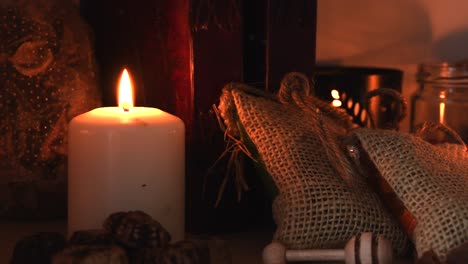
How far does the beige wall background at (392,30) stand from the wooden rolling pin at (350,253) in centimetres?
49

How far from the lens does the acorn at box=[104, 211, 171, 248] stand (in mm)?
555

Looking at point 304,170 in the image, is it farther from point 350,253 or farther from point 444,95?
point 444,95

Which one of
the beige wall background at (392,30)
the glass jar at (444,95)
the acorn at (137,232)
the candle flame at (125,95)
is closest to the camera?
the acorn at (137,232)

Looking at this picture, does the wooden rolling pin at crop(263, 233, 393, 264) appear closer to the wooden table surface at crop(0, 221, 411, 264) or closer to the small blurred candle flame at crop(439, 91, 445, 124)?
the wooden table surface at crop(0, 221, 411, 264)

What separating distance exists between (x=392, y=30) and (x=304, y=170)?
18.6 inches

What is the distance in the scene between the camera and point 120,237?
1.83 ft

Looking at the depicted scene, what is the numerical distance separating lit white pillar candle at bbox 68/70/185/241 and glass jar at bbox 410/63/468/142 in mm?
365

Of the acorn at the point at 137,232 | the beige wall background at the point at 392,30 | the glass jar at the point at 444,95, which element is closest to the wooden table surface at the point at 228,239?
the acorn at the point at 137,232

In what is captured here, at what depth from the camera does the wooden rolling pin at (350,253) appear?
58cm

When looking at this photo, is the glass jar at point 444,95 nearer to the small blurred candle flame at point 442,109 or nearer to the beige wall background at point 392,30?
the small blurred candle flame at point 442,109

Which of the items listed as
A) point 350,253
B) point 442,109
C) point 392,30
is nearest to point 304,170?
point 350,253

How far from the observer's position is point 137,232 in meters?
0.56

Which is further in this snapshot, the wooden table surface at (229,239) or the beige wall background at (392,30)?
the beige wall background at (392,30)

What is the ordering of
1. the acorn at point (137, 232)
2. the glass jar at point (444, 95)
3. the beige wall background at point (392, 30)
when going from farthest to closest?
the beige wall background at point (392, 30), the glass jar at point (444, 95), the acorn at point (137, 232)
